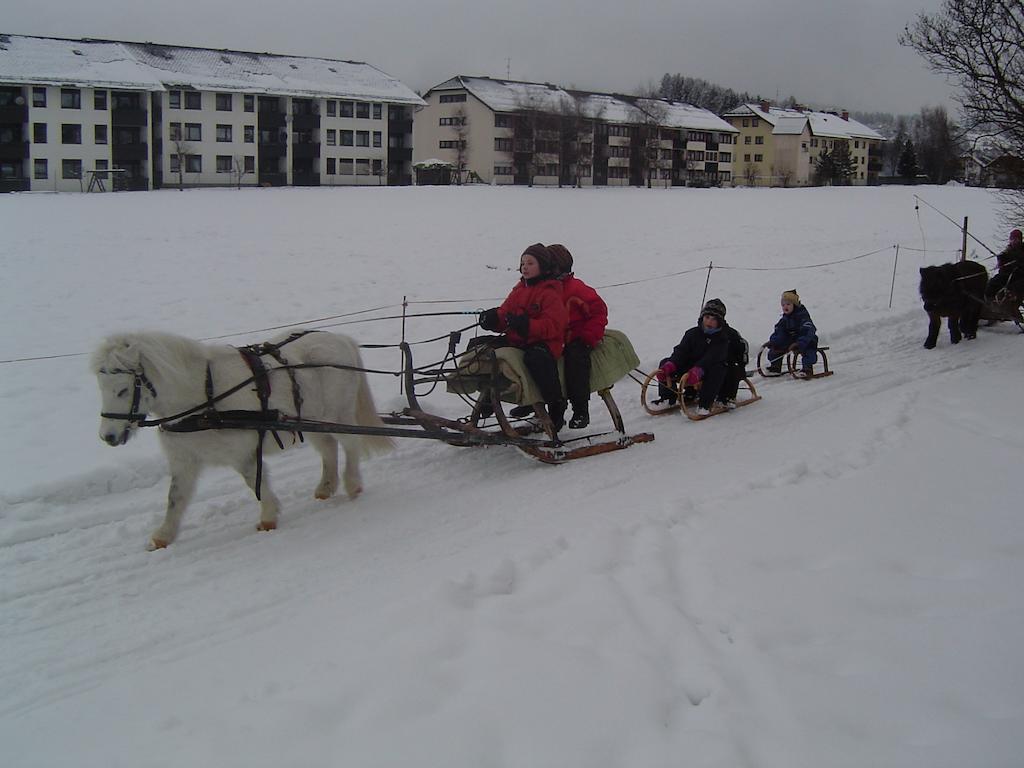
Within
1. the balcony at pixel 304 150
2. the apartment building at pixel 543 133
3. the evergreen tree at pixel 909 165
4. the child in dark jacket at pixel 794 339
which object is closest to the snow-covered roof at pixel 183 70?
the balcony at pixel 304 150

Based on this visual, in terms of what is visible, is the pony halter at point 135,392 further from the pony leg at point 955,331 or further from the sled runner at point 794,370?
the pony leg at point 955,331

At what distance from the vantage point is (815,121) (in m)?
103

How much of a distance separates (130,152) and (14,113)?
272 inches

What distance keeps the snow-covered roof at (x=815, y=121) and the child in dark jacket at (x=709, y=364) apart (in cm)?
9684

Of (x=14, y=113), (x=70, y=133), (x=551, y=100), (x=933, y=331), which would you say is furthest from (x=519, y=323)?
(x=551, y=100)

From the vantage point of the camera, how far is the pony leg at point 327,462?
6.88 m

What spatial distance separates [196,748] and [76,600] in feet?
6.47

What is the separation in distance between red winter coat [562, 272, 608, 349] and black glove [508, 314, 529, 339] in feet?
1.86

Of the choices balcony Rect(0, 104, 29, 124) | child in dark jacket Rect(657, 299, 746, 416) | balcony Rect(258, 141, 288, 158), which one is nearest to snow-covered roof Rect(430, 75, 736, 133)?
balcony Rect(258, 141, 288, 158)

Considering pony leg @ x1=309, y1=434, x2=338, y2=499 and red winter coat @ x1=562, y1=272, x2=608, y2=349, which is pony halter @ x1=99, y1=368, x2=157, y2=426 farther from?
red winter coat @ x1=562, y1=272, x2=608, y2=349

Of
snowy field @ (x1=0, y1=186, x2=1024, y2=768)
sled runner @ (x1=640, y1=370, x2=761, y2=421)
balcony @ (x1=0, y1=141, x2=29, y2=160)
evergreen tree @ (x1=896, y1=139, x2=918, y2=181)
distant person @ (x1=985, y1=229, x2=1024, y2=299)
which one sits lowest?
snowy field @ (x1=0, y1=186, x2=1024, y2=768)

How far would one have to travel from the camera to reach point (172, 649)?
4.48m

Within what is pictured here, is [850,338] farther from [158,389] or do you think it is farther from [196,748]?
[196,748]

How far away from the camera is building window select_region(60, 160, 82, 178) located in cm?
5088
